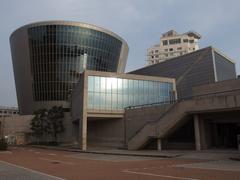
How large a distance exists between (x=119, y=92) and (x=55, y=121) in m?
21.7

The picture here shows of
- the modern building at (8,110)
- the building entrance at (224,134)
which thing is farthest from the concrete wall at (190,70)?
the modern building at (8,110)

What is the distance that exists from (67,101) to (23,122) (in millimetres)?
13671

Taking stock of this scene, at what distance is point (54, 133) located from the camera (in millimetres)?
64125

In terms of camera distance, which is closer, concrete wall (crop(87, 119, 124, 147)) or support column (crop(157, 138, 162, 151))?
support column (crop(157, 138, 162, 151))

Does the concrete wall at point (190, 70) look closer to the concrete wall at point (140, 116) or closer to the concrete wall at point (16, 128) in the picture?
the concrete wall at point (140, 116)

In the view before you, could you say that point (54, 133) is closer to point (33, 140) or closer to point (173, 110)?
point (33, 140)

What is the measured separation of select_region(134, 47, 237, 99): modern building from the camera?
212ft

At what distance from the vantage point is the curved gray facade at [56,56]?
79.2 m

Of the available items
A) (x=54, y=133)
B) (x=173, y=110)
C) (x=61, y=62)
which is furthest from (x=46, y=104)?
(x=173, y=110)

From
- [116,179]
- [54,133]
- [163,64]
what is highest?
[163,64]

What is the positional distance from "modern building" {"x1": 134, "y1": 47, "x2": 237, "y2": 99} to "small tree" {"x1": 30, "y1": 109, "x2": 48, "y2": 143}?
31.4m

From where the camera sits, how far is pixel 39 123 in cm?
6444

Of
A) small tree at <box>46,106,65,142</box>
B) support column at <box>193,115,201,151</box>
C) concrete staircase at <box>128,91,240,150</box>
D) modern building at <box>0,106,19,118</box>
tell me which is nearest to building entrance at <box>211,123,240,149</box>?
support column at <box>193,115,201,151</box>

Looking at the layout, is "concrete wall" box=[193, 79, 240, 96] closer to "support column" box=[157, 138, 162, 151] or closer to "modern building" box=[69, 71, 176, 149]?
"support column" box=[157, 138, 162, 151]
